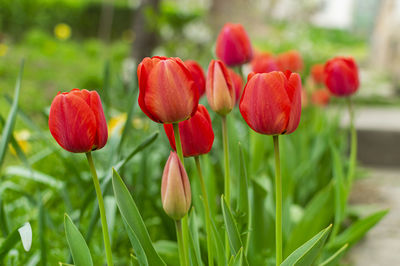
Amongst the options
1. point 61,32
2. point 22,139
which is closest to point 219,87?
point 22,139

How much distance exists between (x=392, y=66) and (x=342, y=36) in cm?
759

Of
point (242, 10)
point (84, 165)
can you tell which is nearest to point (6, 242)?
point (84, 165)

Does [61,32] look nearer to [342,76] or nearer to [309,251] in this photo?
[342,76]

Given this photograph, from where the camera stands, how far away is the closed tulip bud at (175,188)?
572 millimetres

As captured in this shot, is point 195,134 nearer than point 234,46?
Yes

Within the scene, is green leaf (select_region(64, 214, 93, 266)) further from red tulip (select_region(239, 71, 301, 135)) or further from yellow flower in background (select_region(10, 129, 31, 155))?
yellow flower in background (select_region(10, 129, 31, 155))

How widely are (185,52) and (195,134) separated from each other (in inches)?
139

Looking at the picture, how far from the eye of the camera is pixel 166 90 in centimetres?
59

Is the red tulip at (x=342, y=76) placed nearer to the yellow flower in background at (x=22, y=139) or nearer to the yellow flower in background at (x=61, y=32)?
the yellow flower in background at (x=22, y=139)

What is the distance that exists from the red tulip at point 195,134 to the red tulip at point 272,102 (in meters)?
0.07

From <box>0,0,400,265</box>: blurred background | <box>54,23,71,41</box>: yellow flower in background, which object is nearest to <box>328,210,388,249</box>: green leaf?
<box>0,0,400,265</box>: blurred background

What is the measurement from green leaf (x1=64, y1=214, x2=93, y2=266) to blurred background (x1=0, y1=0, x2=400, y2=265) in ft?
1.77

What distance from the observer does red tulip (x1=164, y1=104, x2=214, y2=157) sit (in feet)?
2.22

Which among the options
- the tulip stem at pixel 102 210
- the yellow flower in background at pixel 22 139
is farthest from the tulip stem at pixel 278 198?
the yellow flower in background at pixel 22 139
